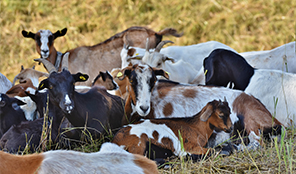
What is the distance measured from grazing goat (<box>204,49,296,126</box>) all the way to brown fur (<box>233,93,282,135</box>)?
437mm

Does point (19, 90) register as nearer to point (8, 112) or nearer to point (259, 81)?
point (8, 112)

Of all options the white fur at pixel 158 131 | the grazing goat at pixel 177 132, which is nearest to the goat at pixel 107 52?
the grazing goat at pixel 177 132

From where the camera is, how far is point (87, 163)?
244 cm

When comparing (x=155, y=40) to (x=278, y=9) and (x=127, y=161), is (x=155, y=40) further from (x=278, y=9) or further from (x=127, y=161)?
(x=278, y=9)

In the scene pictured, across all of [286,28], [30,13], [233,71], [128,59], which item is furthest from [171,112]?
[30,13]

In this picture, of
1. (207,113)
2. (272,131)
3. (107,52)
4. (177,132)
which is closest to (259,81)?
(272,131)

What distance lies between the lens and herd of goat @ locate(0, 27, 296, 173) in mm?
3594

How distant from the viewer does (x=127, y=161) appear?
2535 millimetres

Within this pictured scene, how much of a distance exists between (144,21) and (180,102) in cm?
748

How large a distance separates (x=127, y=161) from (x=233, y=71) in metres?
3.05

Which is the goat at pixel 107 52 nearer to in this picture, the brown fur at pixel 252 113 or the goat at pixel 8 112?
the goat at pixel 8 112

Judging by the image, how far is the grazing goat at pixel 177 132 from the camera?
3586mm

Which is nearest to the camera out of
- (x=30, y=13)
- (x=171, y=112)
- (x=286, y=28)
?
(x=171, y=112)

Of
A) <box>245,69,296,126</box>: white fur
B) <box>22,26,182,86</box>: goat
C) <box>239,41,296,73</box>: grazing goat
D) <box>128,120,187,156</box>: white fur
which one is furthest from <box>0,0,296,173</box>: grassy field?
<box>128,120,187,156</box>: white fur
